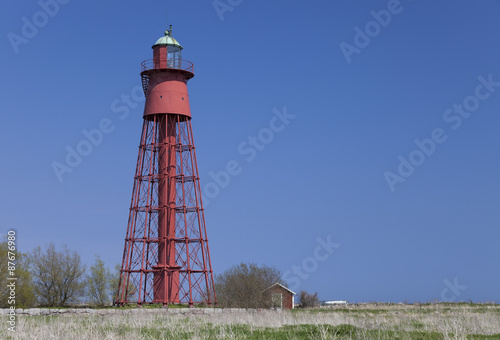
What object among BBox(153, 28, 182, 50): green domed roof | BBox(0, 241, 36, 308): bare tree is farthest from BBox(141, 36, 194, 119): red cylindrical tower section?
BBox(0, 241, 36, 308): bare tree

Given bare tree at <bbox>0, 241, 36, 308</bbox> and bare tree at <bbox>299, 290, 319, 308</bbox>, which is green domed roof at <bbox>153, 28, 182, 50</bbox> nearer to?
bare tree at <bbox>0, 241, 36, 308</bbox>

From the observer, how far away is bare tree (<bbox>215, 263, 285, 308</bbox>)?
62.0 m

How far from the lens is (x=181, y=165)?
55.5m

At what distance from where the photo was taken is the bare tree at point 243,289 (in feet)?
203

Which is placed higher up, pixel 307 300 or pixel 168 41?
pixel 168 41

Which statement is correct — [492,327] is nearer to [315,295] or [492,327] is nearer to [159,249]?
[159,249]

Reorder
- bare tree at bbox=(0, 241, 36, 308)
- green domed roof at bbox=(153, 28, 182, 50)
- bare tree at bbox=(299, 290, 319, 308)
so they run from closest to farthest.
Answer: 1. bare tree at bbox=(0, 241, 36, 308)
2. green domed roof at bbox=(153, 28, 182, 50)
3. bare tree at bbox=(299, 290, 319, 308)

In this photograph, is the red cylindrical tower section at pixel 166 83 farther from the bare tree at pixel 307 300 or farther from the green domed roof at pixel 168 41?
the bare tree at pixel 307 300

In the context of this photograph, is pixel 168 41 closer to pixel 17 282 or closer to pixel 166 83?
pixel 166 83

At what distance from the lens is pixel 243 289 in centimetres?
6259

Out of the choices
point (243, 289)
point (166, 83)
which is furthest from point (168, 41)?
point (243, 289)

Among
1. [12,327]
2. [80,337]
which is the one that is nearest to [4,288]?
[12,327]

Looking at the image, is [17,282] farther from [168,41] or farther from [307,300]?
[307,300]

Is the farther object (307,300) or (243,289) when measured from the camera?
(307,300)
